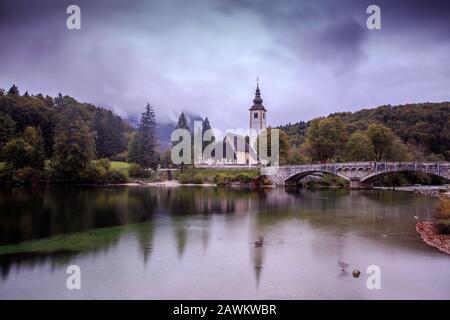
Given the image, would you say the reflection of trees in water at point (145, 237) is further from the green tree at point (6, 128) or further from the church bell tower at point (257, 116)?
the church bell tower at point (257, 116)

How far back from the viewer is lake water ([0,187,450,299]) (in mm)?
14188

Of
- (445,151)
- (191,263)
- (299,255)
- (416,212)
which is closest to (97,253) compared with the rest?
(191,263)

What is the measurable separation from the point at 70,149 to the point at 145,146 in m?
16.6

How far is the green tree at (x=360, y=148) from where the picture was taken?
7125 centimetres

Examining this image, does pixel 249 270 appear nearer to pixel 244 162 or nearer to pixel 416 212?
pixel 416 212

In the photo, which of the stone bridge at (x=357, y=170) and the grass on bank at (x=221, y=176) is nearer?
the stone bridge at (x=357, y=170)

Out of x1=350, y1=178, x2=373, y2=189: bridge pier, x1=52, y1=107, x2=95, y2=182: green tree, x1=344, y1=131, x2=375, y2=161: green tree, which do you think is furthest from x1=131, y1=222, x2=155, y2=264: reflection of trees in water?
x1=344, y1=131, x2=375, y2=161: green tree

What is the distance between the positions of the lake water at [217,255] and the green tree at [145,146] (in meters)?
51.0

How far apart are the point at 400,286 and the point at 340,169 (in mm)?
50766

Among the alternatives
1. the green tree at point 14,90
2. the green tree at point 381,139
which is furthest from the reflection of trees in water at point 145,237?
the green tree at point 14,90

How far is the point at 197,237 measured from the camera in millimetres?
23656

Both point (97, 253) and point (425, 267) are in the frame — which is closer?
point (425, 267)

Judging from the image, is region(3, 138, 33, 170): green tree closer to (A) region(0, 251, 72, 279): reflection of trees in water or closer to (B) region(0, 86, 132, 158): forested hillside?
(B) region(0, 86, 132, 158): forested hillside

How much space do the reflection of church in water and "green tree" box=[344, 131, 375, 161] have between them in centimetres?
2492
